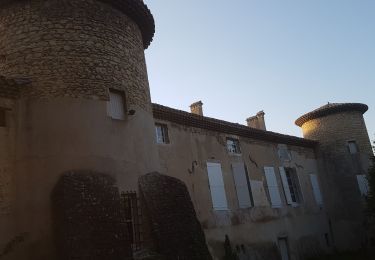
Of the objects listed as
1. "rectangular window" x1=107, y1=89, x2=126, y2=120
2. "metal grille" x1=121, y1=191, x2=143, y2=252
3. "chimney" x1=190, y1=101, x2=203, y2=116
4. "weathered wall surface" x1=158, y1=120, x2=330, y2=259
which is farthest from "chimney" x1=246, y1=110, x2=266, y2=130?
"metal grille" x1=121, y1=191, x2=143, y2=252

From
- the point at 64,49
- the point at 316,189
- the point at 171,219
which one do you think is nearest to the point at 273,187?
the point at 316,189

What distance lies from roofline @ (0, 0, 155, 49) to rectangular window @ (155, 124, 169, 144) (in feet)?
10.4

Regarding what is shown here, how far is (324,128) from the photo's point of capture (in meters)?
22.2

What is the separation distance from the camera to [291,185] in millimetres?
19797

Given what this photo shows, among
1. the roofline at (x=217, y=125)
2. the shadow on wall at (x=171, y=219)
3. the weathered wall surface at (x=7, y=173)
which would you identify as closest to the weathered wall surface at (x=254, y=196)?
the roofline at (x=217, y=125)

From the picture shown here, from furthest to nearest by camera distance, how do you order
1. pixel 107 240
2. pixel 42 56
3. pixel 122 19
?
pixel 122 19 < pixel 42 56 < pixel 107 240

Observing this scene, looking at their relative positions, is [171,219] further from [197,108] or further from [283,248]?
[283,248]

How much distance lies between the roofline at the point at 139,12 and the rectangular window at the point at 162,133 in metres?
3.18

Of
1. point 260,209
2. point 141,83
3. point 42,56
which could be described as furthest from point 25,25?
point 260,209

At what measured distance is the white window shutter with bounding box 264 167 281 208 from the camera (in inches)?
697

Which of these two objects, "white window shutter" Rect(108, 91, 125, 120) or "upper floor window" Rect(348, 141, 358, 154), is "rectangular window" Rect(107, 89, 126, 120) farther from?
"upper floor window" Rect(348, 141, 358, 154)

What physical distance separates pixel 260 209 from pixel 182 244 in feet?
28.7

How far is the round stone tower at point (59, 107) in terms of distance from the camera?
816cm

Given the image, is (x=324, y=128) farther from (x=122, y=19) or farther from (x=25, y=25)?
(x=25, y=25)
